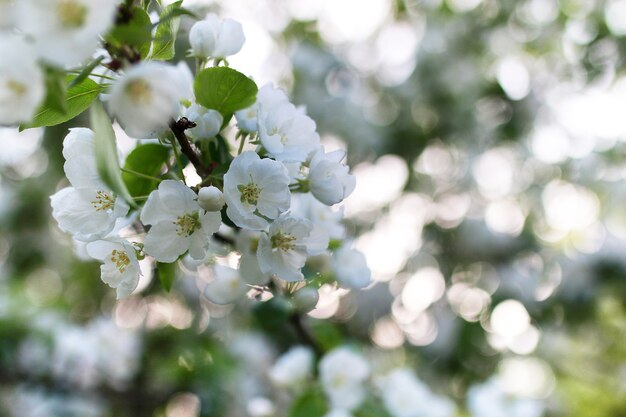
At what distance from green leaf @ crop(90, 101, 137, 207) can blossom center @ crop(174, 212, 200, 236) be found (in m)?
0.14

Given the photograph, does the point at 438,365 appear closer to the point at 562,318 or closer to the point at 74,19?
the point at 562,318

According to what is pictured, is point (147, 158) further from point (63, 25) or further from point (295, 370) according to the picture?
point (295, 370)

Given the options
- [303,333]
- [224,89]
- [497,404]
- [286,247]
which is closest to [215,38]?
[224,89]

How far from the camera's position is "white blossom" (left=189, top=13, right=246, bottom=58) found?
2.86 ft

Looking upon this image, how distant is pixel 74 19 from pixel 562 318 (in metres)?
3.01

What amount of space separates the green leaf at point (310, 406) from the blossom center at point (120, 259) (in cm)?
65

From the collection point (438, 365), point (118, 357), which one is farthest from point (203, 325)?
point (438, 365)

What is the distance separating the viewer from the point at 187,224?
786 millimetres

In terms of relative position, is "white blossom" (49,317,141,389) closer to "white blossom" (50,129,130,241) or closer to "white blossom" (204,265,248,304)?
"white blossom" (204,265,248,304)

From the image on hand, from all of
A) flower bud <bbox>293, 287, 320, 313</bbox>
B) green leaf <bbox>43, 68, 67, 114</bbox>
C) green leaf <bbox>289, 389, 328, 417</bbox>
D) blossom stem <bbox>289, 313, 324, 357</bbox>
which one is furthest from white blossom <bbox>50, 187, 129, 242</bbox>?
green leaf <bbox>289, 389, 328, 417</bbox>

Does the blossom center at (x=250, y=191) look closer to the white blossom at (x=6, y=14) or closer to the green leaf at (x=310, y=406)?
the white blossom at (x=6, y=14)

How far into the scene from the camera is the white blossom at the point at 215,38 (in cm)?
87

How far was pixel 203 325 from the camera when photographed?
3.15 m

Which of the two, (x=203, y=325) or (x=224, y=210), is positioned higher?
(x=224, y=210)
